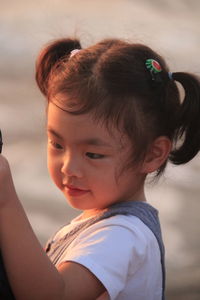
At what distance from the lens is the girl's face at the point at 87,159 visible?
123cm

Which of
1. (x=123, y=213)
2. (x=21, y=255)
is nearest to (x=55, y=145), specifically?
(x=123, y=213)

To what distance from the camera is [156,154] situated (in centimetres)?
133

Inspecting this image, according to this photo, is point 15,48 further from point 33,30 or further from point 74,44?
point 74,44

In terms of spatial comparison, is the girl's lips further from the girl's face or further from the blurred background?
the blurred background

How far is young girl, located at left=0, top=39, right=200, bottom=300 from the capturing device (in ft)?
3.94

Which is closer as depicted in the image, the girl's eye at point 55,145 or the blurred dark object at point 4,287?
the blurred dark object at point 4,287

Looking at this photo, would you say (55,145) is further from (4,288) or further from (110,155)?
(4,288)

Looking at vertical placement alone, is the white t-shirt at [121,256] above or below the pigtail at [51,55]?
below

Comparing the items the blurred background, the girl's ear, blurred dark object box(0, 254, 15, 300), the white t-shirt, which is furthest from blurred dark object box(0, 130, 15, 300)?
the blurred background

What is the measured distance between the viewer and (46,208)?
1999mm

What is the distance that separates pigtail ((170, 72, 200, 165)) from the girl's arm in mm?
369

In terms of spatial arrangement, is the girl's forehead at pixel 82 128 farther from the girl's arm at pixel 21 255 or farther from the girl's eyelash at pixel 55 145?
the girl's arm at pixel 21 255

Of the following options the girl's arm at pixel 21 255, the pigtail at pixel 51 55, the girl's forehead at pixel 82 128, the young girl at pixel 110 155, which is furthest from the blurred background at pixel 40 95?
the girl's arm at pixel 21 255

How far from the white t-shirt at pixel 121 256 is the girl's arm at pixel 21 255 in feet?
0.25
